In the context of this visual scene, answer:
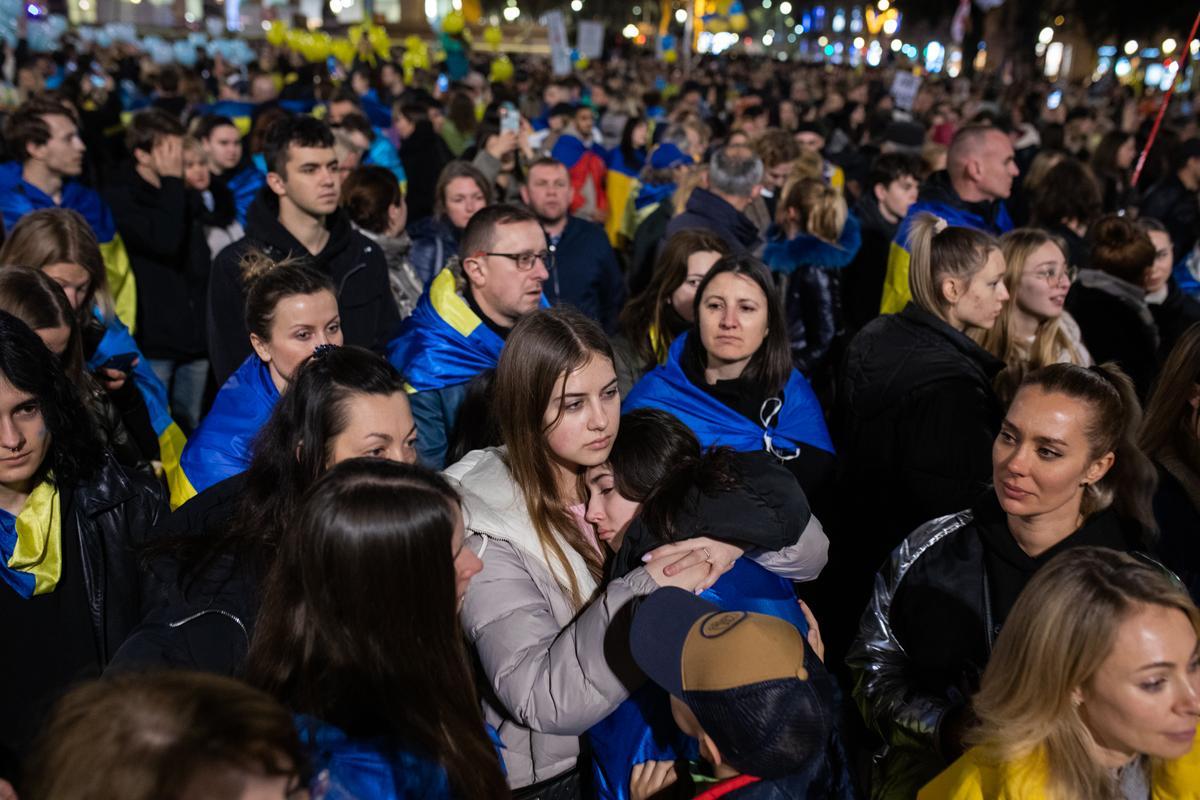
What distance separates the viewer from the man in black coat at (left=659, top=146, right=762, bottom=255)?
5.84m

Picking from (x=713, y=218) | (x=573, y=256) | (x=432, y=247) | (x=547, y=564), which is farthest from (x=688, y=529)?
(x=432, y=247)

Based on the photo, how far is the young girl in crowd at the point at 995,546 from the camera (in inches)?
103

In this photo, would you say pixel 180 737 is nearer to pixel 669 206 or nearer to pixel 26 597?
pixel 26 597

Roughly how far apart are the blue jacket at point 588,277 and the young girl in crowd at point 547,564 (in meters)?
2.76

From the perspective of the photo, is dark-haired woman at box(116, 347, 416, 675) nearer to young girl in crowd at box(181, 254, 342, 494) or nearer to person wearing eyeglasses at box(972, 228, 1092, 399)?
young girl in crowd at box(181, 254, 342, 494)

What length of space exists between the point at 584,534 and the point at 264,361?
1.60 meters

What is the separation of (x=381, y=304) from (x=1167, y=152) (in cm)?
845

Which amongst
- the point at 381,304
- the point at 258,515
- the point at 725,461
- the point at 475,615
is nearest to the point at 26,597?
the point at 258,515

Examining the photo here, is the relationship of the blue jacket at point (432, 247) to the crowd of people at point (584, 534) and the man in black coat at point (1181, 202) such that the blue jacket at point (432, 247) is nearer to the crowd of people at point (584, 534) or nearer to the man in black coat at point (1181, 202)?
the crowd of people at point (584, 534)

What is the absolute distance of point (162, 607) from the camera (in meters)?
2.32

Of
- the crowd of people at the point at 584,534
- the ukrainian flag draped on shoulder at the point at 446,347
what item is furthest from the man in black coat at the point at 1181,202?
the ukrainian flag draped on shoulder at the point at 446,347

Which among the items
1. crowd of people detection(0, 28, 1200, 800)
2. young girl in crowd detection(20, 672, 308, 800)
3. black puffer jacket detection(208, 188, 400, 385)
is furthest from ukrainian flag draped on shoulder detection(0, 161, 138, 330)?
young girl in crowd detection(20, 672, 308, 800)

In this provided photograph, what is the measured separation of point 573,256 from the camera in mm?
5836

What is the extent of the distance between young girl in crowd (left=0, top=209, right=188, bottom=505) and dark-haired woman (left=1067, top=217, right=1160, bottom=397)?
15.2 feet
